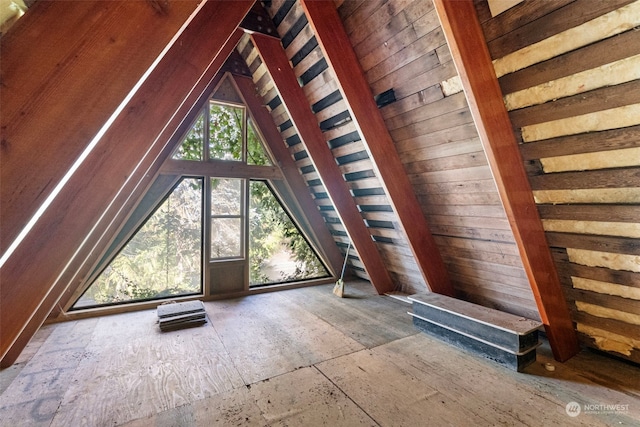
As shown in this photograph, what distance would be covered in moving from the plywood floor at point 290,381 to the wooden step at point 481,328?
10 cm

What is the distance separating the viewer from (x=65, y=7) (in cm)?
57

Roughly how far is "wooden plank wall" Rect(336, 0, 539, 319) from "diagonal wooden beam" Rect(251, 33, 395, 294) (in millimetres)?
873

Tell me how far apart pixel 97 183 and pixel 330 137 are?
103 inches

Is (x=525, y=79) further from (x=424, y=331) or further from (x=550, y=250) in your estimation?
(x=424, y=331)

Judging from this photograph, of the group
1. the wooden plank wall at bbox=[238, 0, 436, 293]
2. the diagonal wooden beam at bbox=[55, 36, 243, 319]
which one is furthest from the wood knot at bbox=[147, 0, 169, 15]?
the wooden plank wall at bbox=[238, 0, 436, 293]

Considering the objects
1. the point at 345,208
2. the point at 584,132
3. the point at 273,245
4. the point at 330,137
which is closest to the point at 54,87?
the point at 584,132

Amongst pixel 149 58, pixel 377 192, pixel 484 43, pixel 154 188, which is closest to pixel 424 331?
pixel 377 192

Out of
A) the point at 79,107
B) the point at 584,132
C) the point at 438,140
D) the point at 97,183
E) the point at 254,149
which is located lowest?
the point at 97,183

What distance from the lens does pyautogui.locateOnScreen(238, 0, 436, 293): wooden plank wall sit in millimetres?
2666

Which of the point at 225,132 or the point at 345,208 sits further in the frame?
the point at 225,132

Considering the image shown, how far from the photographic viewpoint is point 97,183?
35.0 inches

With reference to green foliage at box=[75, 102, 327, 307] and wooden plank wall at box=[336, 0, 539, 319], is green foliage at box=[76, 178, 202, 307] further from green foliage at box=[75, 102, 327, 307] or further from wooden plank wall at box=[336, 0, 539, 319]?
wooden plank wall at box=[336, 0, 539, 319]

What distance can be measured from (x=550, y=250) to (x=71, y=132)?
2854mm

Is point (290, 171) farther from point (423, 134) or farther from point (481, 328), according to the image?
point (481, 328)
